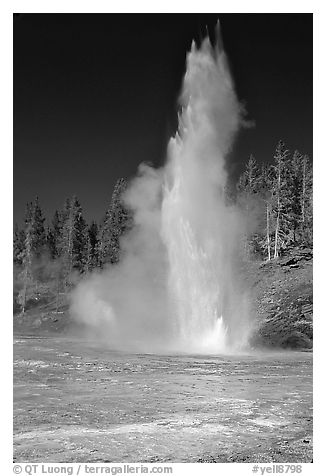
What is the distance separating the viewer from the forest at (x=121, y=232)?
38.3 metres

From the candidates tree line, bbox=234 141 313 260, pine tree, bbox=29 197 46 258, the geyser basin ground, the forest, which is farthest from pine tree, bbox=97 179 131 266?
the geyser basin ground

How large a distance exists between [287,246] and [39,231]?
Result: 72.4 feet

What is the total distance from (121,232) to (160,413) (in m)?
31.7

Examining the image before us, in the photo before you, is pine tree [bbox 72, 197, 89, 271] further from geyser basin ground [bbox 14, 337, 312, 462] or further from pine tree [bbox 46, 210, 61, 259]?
geyser basin ground [bbox 14, 337, 312, 462]

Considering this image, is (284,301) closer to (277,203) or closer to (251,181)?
(277,203)

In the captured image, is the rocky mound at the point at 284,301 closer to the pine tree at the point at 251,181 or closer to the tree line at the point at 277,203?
the tree line at the point at 277,203

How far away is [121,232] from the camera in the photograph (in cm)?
3900

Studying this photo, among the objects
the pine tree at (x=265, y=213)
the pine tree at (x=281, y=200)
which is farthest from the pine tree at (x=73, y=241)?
the pine tree at (x=281, y=200)

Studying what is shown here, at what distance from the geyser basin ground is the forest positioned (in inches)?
1013

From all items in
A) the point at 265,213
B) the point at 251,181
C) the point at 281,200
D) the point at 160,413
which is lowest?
the point at 160,413

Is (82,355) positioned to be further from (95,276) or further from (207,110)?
(95,276)

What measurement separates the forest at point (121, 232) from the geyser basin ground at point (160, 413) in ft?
84.4

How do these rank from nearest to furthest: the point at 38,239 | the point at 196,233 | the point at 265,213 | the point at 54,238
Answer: the point at 196,233 < the point at 265,213 < the point at 38,239 < the point at 54,238

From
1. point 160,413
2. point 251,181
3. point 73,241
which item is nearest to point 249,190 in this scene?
point 251,181
